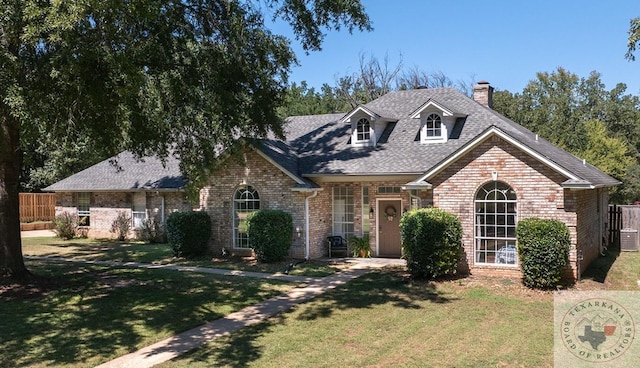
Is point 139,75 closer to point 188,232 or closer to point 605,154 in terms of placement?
point 188,232

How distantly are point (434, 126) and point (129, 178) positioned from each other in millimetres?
15992

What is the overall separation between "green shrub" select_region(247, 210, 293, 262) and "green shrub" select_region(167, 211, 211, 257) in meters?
2.43

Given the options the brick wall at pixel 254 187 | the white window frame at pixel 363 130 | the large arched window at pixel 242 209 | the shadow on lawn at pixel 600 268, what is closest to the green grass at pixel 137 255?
the large arched window at pixel 242 209

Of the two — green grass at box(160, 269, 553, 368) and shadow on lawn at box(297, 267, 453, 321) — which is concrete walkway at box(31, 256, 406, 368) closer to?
green grass at box(160, 269, 553, 368)

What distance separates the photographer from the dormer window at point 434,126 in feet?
63.3

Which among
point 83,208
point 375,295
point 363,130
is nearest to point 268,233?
point 375,295

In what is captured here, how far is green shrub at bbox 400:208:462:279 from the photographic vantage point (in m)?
14.2

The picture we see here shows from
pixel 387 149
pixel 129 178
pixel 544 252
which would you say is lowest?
pixel 544 252

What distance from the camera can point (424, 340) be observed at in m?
9.27

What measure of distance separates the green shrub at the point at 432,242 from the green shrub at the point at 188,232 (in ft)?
27.7

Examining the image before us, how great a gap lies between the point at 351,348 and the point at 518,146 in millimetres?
8059

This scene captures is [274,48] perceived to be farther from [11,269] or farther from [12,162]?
[11,269]

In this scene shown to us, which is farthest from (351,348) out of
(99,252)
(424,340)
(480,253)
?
(99,252)

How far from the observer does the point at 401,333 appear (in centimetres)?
971
